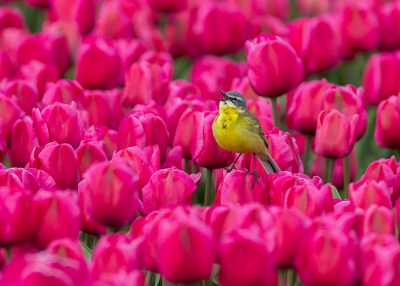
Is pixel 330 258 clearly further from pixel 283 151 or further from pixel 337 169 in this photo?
pixel 337 169

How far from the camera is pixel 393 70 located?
2.36 metres

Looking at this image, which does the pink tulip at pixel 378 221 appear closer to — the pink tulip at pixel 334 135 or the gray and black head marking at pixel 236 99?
the pink tulip at pixel 334 135

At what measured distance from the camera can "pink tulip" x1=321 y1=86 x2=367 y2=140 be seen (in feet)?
6.24

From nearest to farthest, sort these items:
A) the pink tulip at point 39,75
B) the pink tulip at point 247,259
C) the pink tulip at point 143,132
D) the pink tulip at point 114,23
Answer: the pink tulip at point 247,259 → the pink tulip at point 143,132 → the pink tulip at point 39,75 → the pink tulip at point 114,23

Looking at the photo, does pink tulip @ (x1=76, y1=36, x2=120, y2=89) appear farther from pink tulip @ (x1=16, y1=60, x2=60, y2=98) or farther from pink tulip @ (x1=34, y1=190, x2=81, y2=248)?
pink tulip @ (x1=34, y1=190, x2=81, y2=248)

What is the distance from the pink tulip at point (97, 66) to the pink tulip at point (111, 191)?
103 centimetres

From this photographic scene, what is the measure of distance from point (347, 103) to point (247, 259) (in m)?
0.95

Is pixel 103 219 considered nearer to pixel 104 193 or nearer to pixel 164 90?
pixel 104 193

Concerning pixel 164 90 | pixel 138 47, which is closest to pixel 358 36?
pixel 138 47

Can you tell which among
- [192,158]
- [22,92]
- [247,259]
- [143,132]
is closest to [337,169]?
[192,158]

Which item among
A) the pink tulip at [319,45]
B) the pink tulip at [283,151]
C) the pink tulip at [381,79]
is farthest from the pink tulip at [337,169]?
the pink tulip at [319,45]

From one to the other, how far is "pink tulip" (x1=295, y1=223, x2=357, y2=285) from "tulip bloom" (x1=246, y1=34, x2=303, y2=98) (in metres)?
0.95

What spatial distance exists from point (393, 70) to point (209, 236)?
145cm

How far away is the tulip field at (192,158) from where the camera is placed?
1.06 meters
